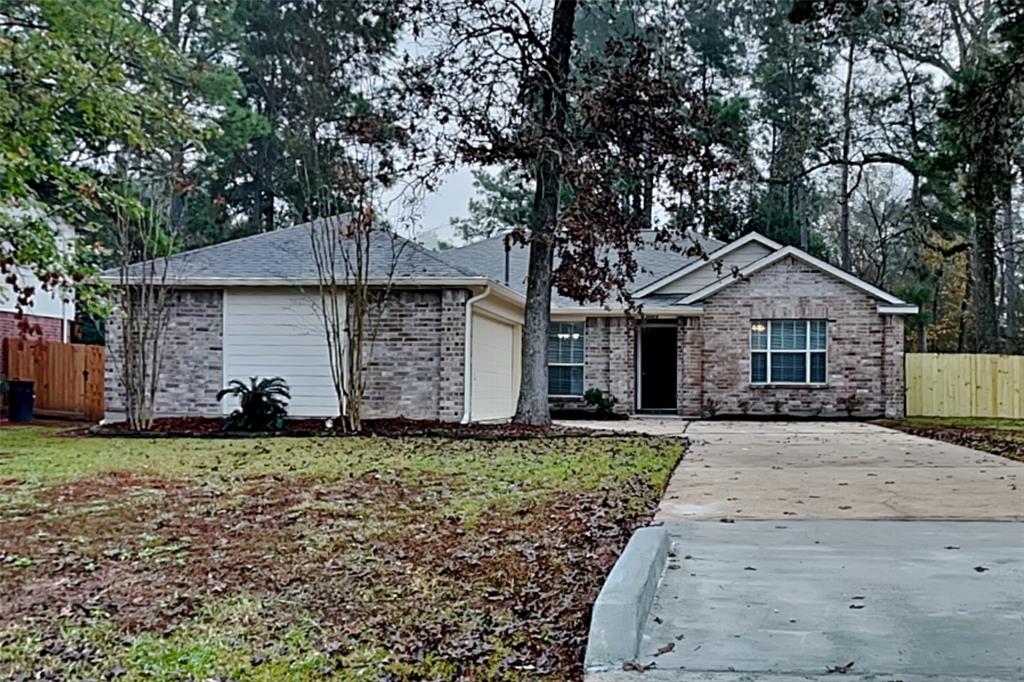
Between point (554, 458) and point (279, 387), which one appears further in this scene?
point (279, 387)

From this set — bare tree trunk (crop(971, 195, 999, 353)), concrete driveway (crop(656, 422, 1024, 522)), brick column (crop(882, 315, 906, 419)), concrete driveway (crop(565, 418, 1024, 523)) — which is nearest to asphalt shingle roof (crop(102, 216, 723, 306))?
concrete driveway (crop(565, 418, 1024, 523))

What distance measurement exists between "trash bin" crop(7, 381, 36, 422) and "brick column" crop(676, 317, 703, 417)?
14005 mm

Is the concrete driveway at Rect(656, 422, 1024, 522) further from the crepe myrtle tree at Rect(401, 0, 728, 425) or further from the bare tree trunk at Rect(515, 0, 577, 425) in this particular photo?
the crepe myrtle tree at Rect(401, 0, 728, 425)

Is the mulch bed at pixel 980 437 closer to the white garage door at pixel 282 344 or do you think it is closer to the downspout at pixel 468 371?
the downspout at pixel 468 371

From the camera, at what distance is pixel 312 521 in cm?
632

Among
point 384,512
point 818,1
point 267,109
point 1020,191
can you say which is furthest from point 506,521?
point 1020,191

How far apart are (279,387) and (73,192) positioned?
6.09 meters

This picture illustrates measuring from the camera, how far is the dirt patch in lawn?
370cm

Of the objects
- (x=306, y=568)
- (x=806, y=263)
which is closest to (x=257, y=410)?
(x=306, y=568)

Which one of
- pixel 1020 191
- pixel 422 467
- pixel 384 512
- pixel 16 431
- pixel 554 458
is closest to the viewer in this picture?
pixel 384 512

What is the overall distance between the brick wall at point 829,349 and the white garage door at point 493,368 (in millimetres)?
4537

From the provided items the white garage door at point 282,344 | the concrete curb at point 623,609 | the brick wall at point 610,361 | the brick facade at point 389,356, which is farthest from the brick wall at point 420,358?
the concrete curb at point 623,609

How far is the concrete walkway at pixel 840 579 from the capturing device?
348cm

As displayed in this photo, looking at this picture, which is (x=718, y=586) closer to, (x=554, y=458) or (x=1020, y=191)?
(x=554, y=458)
